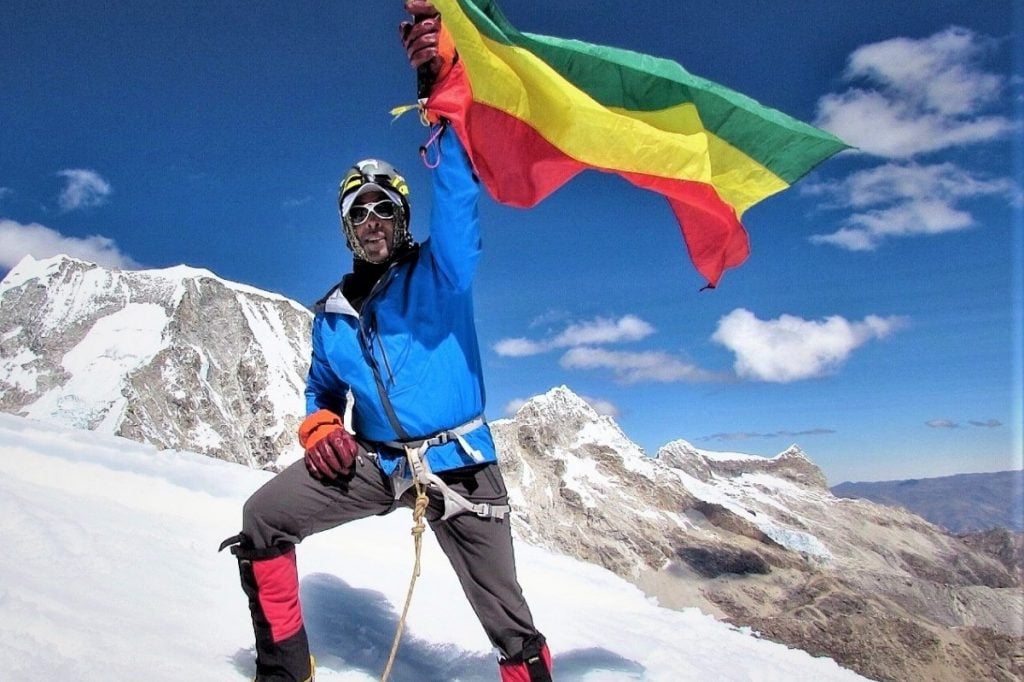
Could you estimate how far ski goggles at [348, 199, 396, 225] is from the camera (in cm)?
379

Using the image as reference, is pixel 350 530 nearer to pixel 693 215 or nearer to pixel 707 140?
pixel 693 215

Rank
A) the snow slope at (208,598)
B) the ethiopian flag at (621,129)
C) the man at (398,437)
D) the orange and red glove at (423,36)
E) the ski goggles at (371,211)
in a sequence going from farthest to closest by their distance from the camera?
1. the ethiopian flag at (621,129)
2. the ski goggles at (371,211)
3. the snow slope at (208,598)
4. the man at (398,437)
5. the orange and red glove at (423,36)

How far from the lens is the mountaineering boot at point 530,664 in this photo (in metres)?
3.62

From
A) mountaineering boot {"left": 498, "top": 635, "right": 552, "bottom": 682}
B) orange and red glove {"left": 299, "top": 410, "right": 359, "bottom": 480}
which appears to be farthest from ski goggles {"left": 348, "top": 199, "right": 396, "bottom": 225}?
mountaineering boot {"left": 498, "top": 635, "right": 552, "bottom": 682}

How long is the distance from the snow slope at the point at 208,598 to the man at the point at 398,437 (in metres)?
0.77

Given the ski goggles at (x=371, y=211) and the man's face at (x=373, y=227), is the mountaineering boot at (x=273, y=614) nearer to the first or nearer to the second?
the man's face at (x=373, y=227)

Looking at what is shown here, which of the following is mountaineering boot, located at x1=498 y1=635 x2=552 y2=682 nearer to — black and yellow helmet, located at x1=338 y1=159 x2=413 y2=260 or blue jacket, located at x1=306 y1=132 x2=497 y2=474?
blue jacket, located at x1=306 y1=132 x2=497 y2=474

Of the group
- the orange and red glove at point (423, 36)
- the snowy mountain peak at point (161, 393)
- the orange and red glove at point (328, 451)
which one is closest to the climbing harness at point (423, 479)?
the orange and red glove at point (328, 451)

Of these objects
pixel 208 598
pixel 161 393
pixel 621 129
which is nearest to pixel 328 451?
pixel 208 598

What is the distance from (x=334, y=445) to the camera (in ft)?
11.8

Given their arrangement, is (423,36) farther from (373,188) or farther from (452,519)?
(452,519)

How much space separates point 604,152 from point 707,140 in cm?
94

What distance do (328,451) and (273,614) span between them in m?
0.91

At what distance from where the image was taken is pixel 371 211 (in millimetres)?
3783
